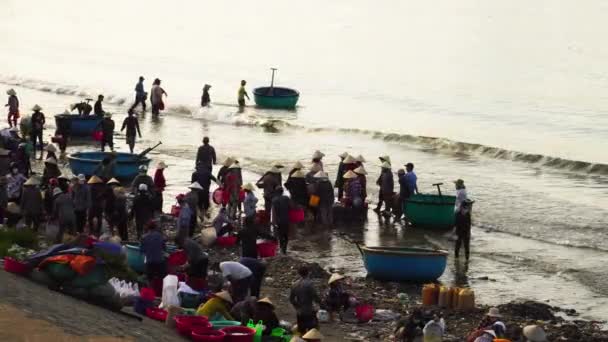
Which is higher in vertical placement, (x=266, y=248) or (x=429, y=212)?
(x=429, y=212)

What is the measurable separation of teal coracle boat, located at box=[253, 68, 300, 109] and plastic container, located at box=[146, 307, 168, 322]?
35940mm

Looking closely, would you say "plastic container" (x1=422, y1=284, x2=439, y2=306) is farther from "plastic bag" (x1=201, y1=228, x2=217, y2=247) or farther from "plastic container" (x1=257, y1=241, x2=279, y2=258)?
"plastic bag" (x1=201, y1=228, x2=217, y2=247)

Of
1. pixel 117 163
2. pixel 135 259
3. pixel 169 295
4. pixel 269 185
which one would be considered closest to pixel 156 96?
pixel 117 163

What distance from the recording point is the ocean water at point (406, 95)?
2461cm

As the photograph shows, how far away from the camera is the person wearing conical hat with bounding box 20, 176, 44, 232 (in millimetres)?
19453

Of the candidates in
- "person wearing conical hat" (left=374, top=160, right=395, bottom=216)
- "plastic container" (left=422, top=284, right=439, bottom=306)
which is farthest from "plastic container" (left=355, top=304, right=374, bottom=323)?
"person wearing conical hat" (left=374, top=160, right=395, bottom=216)

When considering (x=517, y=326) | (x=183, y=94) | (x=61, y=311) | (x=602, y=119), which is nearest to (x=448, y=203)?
(x=517, y=326)

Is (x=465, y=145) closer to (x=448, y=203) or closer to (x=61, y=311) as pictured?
(x=448, y=203)

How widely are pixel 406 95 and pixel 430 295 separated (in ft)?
161

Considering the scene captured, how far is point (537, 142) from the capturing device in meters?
46.8

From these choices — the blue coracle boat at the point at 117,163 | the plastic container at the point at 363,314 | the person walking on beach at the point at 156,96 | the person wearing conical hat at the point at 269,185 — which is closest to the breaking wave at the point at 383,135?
the person walking on beach at the point at 156,96

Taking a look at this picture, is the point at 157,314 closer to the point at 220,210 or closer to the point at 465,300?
the point at 465,300

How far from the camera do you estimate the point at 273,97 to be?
5053 cm

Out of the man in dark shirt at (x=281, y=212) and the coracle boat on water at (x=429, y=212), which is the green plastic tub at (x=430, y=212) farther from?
the man in dark shirt at (x=281, y=212)
